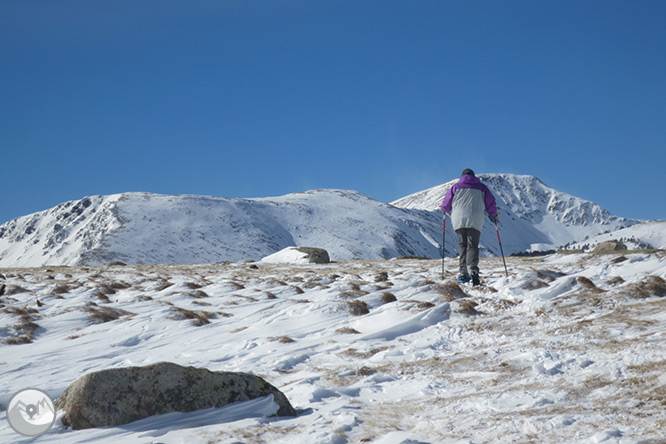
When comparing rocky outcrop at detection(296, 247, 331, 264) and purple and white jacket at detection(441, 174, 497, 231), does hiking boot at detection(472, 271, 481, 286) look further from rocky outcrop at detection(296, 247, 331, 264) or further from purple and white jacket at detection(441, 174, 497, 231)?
rocky outcrop at detection(296, 247, 331, 264)

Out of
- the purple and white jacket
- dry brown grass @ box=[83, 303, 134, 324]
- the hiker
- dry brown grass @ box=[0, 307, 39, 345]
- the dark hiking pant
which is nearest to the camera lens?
dry brown grass @ box=[0, 307, 39, 345]

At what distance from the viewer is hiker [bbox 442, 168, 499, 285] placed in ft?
45.2

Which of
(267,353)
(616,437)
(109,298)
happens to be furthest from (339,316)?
(109,298)

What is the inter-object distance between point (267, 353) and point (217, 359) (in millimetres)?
740

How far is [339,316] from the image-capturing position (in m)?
9.69

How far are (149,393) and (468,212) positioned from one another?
11.1 m

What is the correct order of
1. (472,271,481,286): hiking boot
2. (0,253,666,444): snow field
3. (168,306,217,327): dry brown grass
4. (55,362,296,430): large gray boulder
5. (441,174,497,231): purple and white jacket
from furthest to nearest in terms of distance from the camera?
(441,174,497,231): purple and white jacket
(472,271,481,286): hiking boot
(168,306,217,327): dry brown grass
(55,362,296,430): large gray boulder
(0,253,666,444): snow field

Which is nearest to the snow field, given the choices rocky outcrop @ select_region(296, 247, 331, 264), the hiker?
the hiker

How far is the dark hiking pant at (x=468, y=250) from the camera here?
13.3 metres

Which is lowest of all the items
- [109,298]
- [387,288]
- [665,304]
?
[665,304]

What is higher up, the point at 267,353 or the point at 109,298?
the point at 109,298

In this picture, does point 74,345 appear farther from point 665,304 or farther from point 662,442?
point 665,304

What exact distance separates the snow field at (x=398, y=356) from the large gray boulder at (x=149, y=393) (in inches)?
4.7

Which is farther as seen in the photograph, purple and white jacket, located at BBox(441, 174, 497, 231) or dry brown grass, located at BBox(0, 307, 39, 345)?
purple and white jacket, located at BBox(441, 174, 497, 231)
